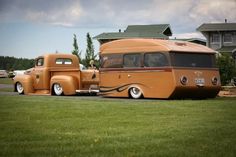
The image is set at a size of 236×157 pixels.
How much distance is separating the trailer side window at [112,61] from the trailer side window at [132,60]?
0.76ft

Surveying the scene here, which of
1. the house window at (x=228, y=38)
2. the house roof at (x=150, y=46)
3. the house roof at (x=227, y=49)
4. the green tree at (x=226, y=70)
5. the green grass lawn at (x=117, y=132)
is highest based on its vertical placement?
the house window at (x=228, y=38)

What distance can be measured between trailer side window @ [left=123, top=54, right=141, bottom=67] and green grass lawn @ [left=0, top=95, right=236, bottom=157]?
5.86 metres

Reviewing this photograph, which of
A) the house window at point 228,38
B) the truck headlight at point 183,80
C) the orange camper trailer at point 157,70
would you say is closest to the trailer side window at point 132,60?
the orange camper trailer at point 157,70

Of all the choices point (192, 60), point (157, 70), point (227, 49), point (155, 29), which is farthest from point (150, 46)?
point (155, 29)

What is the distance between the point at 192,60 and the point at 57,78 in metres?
5.83

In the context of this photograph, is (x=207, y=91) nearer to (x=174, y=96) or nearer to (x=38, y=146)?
(x=174, y=96)

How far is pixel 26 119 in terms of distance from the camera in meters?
11.0

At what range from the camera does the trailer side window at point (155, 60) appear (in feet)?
59.8

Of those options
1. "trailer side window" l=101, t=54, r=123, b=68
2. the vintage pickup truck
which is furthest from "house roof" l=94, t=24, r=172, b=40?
"trailer side window" l=101, t=54, r=123, b=68

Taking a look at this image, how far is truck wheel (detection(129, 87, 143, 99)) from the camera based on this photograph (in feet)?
62.2

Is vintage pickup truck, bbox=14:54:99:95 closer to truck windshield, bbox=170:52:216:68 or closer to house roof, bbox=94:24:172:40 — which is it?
truck windshield, bbox=170:52:216:68

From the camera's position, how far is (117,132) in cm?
926

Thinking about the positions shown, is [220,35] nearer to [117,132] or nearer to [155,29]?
[155,29]

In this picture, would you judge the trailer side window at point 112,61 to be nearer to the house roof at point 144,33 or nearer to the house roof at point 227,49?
the house roof at point 227,49
